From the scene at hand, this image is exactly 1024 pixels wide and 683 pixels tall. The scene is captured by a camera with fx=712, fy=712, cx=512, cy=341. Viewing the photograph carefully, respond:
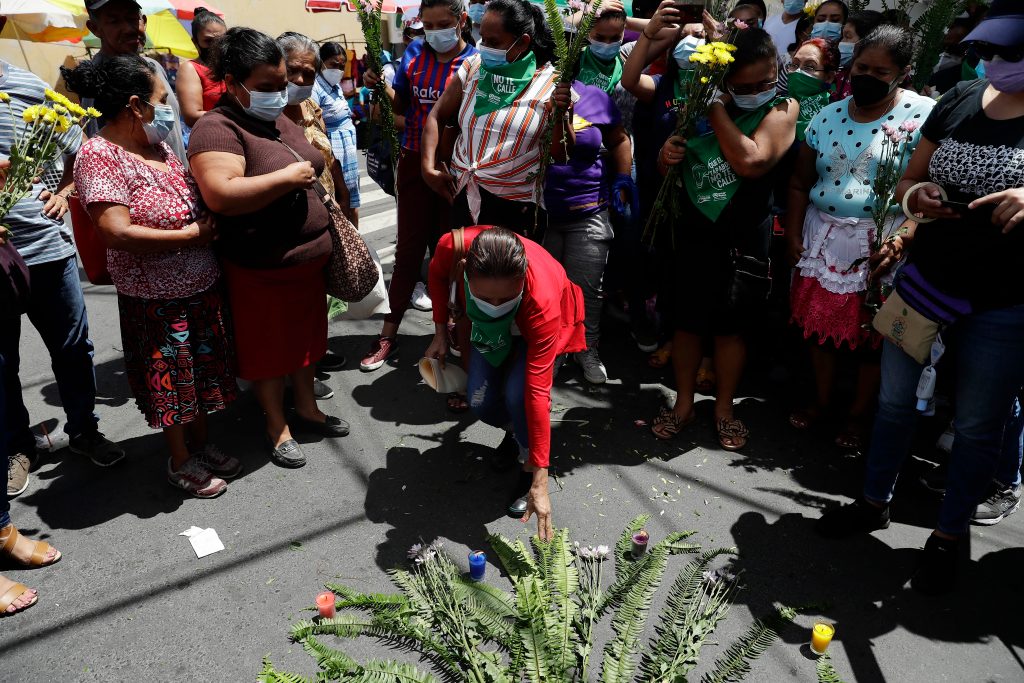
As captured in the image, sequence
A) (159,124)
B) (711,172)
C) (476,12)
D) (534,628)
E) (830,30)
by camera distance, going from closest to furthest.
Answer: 1. (534,628)
2. (159,124)
3. (711,172)
4. (830,30)
5. (476,12)

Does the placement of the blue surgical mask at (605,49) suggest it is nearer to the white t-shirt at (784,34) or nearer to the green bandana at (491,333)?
the white t-shirt at (784,34)

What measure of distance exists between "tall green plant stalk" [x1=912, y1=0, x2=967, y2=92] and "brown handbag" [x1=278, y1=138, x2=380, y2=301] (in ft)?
11.5

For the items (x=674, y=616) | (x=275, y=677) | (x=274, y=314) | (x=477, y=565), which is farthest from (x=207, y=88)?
(x=674, y=616)

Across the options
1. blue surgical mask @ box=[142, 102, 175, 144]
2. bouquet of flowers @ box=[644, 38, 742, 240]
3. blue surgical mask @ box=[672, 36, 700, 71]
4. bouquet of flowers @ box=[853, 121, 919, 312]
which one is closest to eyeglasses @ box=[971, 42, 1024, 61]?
bouquet of flowers @ box=[853, 121, 919, 312]

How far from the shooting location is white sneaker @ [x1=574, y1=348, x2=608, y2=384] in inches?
172

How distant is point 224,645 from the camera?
2.45 metres

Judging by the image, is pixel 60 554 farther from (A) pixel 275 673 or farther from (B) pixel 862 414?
(B) pixel 862 414

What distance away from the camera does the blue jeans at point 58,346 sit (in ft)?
10.2

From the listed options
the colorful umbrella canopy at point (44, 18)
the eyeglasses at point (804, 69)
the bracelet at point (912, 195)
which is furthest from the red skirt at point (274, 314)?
the colorful umbrella canopy at point (44, 18)

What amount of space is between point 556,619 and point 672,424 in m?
1.67

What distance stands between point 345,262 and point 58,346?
135 cm

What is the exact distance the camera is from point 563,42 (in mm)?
3191

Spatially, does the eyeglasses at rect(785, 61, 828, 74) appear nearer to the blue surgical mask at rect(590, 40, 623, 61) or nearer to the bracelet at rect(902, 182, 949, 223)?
the blue surgical mask at rect(590, 40, 623, 61)

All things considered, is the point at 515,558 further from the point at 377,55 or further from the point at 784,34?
the point at 784,34
